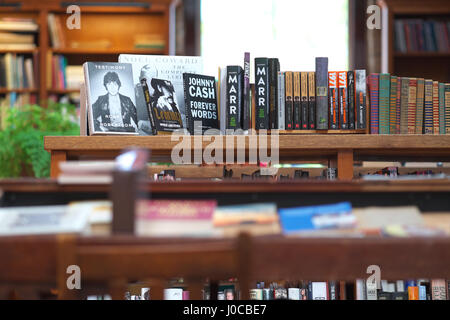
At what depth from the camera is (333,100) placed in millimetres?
2293

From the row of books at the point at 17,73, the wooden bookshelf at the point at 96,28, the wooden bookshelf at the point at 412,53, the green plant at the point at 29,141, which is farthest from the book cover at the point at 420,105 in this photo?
the row of books at the point at 17,73

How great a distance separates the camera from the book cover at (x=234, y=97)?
2250 millimetres

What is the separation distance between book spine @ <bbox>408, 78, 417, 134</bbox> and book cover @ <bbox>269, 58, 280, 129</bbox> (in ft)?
1.77

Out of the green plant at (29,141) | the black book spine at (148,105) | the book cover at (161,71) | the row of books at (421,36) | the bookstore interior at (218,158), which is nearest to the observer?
the bookstore interior at (218,158)

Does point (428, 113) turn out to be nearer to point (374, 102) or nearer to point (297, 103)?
point (374, 102)

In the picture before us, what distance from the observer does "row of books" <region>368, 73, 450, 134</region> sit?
2301 millimetres

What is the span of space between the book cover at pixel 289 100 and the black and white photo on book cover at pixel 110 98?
58cm

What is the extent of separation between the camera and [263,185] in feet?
3.83

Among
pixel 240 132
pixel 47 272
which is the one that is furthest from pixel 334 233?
pixel 240 132

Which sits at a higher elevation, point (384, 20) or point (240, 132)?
point (384, 20)

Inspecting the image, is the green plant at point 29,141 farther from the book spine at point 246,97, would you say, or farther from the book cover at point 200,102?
the book spine at point 246,97

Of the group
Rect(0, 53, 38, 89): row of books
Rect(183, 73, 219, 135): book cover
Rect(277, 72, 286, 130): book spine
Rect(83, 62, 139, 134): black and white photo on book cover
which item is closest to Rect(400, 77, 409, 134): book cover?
Rect(277, 72, 286, 130): book spine
